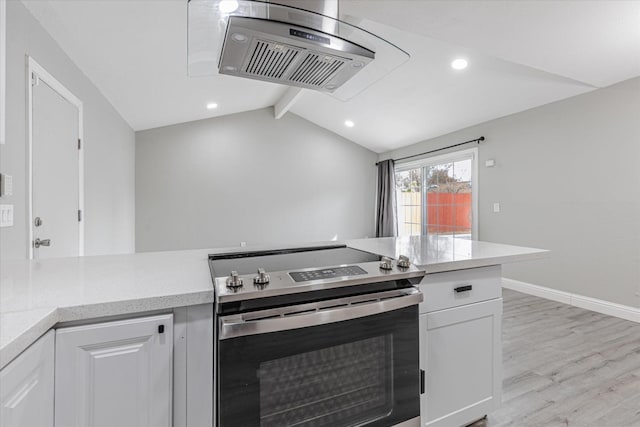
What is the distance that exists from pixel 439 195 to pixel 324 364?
4838mm

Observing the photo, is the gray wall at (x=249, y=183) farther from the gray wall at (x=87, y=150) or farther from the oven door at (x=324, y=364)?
the oven door at (x=324, y=364)

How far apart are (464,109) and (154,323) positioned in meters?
4.57

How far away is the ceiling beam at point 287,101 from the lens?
4.67 meters

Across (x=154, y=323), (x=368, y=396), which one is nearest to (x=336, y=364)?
(x=368, y=396)

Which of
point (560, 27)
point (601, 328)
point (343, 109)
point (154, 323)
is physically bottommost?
point (601, 328)

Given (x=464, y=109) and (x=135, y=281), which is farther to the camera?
(x=464, y=109)

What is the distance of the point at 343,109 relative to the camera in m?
5.36

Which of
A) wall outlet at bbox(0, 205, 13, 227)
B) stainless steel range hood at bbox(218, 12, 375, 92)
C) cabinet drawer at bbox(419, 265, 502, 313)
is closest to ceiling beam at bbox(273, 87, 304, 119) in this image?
stainless steel range hood at bbox(218, 12, 375, 92)

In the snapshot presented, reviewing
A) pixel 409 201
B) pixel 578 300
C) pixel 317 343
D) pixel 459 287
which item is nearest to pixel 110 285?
pixel 317 343

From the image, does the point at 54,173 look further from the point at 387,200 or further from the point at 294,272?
the point at 387,200

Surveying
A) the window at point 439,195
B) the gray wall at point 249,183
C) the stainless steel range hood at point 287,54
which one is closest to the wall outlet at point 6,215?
the stainless steel range hood at point 287,54

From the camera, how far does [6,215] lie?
1655mm

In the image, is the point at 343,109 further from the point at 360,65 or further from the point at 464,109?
the point at 360,65

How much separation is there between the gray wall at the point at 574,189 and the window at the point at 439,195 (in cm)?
34
